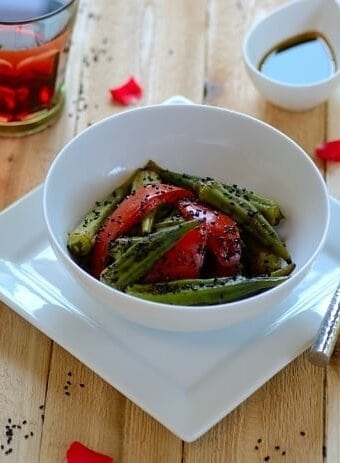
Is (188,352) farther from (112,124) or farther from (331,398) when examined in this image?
(112,124)

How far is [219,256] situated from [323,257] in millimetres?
185

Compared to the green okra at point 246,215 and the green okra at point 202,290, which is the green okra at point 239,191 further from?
the green okra at point 202,290

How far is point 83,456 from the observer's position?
109cm

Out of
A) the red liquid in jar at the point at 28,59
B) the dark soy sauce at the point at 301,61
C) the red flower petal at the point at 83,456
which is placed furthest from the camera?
the dark soy sauce at the point at 301,61

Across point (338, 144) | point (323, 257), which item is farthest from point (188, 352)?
point (338, 144)

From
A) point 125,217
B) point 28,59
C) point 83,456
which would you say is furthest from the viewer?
point 28,59

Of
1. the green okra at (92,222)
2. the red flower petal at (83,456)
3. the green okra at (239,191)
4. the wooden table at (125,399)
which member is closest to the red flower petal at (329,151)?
the wooden table at (125,399)

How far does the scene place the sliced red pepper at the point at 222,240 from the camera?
1.17 meters

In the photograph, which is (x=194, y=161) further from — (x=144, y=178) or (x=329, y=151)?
(x=329, y=151)

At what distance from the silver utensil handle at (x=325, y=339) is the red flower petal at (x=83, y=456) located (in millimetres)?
279

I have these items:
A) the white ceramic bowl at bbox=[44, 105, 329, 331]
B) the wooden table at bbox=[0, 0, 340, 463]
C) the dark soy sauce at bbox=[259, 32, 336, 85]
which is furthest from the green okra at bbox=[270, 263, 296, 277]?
the dark soy sauce at bbox=[259, 32, 336, 85]

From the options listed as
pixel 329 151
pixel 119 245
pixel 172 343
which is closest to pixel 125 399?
pixel 172 343

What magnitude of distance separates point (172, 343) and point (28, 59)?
0.56 metres

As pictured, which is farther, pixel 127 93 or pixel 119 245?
pixel 127 93
